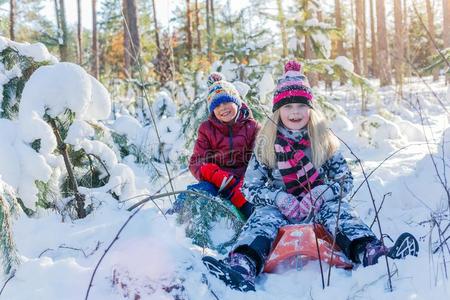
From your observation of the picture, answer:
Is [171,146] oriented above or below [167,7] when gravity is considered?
below

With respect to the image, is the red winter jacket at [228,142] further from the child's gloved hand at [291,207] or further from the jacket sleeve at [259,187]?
the child's gloved hand at [291,207]

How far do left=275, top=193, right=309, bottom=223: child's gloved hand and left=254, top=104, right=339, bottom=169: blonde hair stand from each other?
316mm

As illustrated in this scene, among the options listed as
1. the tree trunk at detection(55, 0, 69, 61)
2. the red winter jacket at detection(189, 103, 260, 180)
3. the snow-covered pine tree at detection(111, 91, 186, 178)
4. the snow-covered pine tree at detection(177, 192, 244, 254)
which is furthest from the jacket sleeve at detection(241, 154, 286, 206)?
the tree trunk at detection(55, 0, 69, 61)

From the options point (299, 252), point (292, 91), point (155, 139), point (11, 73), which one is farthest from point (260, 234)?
point (155, 139)

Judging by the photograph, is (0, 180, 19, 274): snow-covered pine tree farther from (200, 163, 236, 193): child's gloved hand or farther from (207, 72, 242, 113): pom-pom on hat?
(207, 72, 242, 113): pom-pom on hat

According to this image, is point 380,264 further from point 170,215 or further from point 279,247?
point 170,215

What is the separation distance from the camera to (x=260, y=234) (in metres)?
2.51

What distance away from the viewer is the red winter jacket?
12.8 feet

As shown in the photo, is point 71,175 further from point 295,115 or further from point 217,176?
point 295,115

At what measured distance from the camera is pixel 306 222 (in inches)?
109

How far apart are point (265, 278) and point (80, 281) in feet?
2.93

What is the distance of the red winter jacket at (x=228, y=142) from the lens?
390 cm

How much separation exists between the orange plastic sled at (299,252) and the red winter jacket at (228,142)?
4.74ft

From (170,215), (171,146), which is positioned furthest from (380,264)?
(171,146)
